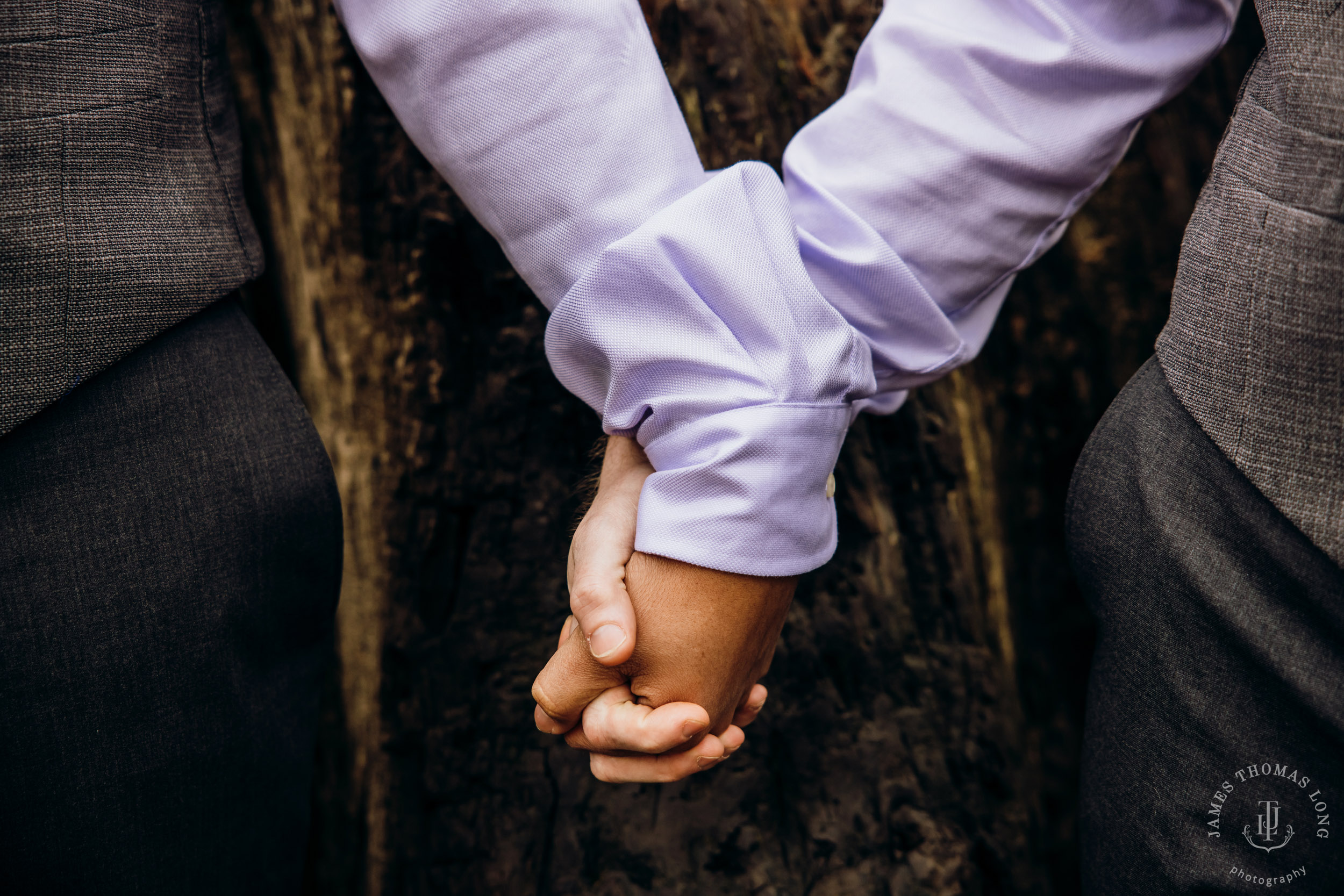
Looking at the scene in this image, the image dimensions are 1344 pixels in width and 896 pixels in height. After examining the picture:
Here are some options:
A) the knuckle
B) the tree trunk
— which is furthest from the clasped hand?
the tree trunk

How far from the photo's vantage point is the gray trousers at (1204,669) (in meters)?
0.50

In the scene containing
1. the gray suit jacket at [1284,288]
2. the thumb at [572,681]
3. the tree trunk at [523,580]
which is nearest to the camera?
the gray suit jacket at [1284,288]

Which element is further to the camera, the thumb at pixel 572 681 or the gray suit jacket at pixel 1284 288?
the thumb at pixel 572 681

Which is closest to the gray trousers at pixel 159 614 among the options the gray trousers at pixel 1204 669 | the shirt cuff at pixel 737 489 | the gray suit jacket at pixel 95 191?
the gray suit jacket at pixel 95 191

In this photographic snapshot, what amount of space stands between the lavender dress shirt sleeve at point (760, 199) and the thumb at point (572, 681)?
0.39ft

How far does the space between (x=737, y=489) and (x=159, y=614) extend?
45 cm

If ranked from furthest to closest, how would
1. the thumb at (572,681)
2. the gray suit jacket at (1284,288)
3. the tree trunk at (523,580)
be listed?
1. the tree trunk at (523,580)
2. the thumb at (572,681)
3. the gray suit jacket at (1284,288)

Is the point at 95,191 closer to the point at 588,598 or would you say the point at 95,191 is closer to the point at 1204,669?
the point at 588,598

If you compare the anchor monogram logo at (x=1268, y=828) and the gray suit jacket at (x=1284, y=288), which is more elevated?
the gray suit jacket at (x=1284, y=288)

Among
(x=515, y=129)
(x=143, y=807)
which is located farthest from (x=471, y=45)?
(x=143, y=807)

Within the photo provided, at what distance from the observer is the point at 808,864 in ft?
2.63

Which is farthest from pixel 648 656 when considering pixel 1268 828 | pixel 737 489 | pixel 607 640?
pixel 1268 828

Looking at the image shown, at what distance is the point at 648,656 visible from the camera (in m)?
0.58

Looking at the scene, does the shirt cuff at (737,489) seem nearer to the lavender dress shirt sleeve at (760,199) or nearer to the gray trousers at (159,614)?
the lavender dress shirt sleeve at (760,199)
